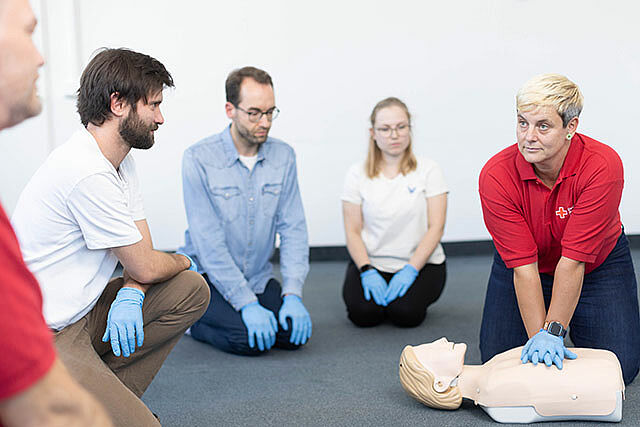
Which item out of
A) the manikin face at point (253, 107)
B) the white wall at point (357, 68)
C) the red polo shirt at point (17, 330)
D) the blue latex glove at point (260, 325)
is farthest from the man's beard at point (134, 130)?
the white wall at point (357, 68)

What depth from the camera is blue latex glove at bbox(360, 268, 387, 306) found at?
99.1 inches

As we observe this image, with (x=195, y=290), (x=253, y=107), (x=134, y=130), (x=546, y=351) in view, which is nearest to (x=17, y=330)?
(x=134, y=130)

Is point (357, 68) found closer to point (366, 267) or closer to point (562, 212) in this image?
point (366, 267)

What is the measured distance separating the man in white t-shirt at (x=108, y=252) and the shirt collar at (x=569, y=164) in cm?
89

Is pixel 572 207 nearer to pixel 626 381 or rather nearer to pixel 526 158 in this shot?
pixel 526 158

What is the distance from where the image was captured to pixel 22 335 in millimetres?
589

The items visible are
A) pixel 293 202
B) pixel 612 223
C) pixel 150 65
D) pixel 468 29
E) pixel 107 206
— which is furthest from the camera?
pixel 468 29

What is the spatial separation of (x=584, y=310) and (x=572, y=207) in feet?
1.06

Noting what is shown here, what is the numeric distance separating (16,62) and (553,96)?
4.20 ft

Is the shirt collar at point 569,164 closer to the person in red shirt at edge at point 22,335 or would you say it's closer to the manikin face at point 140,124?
the manikin face at point 140,124

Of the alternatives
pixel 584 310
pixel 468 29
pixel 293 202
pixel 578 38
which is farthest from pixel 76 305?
pixel 578 38


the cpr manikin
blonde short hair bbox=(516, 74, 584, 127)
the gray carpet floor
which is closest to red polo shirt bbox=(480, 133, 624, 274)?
blonde short hair bbox=(516, 74, 584, 127)

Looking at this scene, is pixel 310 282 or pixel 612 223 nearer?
pixel 612 223

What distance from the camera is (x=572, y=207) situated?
175 centimetres
